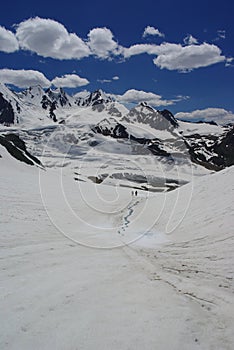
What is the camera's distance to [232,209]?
15664mm

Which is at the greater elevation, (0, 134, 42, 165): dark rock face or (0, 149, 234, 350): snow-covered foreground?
(0, 134, 42, 165): dark rock face

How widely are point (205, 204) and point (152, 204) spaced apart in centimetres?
904

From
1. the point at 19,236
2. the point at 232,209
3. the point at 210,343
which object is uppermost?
the point at 232,209

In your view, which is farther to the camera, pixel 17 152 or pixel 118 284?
pixel 17 152

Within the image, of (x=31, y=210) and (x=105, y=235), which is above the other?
(x=31, y=210)

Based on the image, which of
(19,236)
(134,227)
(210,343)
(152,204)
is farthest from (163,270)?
(152,204)

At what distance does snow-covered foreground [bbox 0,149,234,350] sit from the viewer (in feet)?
19.5

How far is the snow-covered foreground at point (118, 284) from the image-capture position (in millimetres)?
5930

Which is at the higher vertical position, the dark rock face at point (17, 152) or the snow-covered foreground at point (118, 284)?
the dark rock face at point (17, 152)

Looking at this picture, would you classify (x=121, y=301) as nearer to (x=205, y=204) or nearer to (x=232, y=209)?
(x=232, y=209)

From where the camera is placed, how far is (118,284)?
8547 millimetres

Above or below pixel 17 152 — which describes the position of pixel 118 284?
below

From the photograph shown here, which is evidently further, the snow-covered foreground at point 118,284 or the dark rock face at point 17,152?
the dark rock face at point 17,152

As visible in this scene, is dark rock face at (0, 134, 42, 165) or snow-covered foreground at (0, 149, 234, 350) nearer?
snow-covered foreground at (0, 149, 234, 350)
